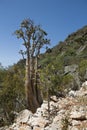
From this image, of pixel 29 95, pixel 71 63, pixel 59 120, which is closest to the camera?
pixel 59 120

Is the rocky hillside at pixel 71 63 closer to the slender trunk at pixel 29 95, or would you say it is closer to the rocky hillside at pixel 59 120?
the slender trunk at pixel 29 95

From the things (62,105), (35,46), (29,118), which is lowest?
(29,118)

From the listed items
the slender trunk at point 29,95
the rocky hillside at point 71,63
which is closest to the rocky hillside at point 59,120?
the slender trunk at point 29,95

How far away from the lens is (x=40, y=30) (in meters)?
26.4

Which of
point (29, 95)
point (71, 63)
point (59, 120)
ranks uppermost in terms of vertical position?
point (71, 63)

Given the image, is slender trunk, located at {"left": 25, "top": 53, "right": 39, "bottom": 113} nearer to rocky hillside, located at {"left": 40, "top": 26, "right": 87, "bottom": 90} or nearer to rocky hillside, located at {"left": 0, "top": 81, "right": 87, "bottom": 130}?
rocky hillside, located at {"left": 40, "top": 26, "right": 87, "bottom": 90}

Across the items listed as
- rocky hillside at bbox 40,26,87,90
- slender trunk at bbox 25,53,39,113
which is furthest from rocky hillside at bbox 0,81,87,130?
rocky hillside at bbox 40,26,87,90

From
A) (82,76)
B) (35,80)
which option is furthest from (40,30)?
(82,76)

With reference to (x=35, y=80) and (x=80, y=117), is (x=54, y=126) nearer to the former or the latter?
(x=80, y=117)

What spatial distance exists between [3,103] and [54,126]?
15.6 m

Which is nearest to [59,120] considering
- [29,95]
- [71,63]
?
[29,95]

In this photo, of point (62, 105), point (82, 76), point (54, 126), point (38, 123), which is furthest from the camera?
point (82, 76)

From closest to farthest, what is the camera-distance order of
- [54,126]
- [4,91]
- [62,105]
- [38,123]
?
[54,126] → [38,123] → [62,105] → [4,91]

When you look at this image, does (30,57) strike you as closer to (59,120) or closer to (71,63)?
(59,120)
